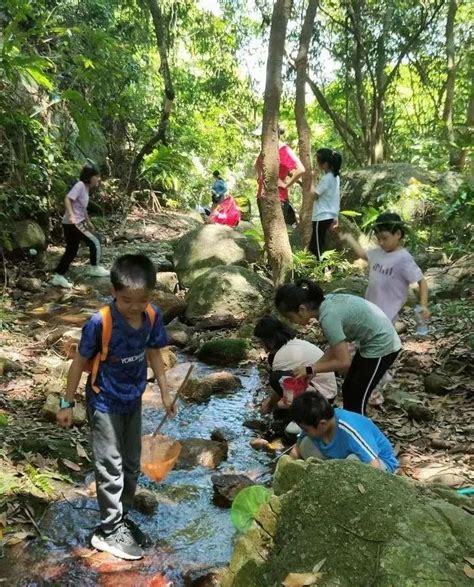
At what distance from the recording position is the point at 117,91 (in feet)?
46.1

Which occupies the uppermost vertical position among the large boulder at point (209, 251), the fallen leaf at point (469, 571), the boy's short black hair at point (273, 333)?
the large boulder at point (209, 251)

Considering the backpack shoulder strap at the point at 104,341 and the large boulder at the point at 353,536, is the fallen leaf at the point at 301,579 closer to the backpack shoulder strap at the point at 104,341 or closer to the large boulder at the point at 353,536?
the large boulder at the point at 353,536

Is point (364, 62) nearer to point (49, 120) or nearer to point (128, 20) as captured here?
point (128, 20)

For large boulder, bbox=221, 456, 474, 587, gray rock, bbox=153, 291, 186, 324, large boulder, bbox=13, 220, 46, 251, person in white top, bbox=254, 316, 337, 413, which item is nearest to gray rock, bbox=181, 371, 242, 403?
person in white top, bbox=254, 316, 337, 413

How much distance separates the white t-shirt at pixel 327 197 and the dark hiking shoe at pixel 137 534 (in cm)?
516

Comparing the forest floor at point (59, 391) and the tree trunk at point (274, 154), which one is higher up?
the tree trunk at point (274, 154)

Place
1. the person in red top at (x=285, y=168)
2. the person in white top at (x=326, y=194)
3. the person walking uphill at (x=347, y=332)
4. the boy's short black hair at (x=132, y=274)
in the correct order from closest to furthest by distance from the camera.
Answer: the boy's short black hair at (x=132, y=274) < the person walking uphill at (x=347, y=332) < the person in white top at (x=326, y=194) < the person in red top at (x=285, y=168)

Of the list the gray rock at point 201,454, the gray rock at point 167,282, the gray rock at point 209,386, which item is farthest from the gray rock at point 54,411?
the gray rock at point 167,282

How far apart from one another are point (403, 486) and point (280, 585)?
2.17ft

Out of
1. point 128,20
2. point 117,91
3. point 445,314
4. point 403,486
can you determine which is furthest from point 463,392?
point 128,20

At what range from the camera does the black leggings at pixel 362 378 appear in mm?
4246

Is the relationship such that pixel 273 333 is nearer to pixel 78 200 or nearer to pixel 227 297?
pixel 227 297

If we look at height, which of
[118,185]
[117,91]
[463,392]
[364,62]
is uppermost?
[364,62]

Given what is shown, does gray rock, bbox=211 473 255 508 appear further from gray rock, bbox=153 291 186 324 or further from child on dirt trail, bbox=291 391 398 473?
gray rock, bbox=153 291 186 324
